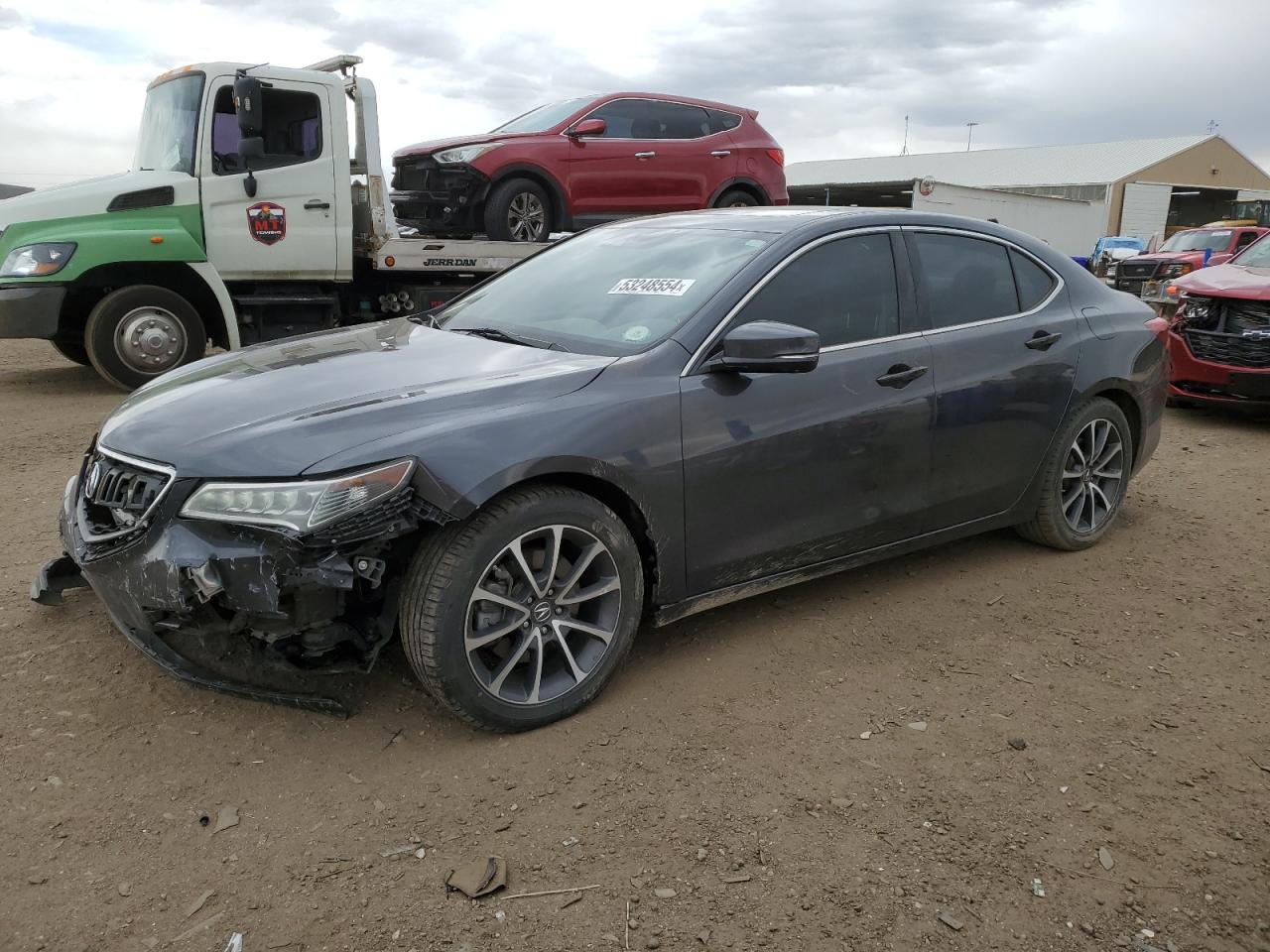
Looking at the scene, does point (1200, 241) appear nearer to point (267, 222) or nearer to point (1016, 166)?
point (267, 222)

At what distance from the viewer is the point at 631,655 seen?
3629mm

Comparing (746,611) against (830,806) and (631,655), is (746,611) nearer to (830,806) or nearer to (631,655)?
(631,655)

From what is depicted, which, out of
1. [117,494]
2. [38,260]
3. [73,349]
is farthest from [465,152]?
[117,494]

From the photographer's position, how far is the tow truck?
25.8ft

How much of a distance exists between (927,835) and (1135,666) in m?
1.47

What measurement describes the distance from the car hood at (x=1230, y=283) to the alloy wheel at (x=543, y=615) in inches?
263

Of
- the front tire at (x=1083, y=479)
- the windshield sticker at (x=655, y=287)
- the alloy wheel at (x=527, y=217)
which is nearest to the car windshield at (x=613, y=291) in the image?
the windshield sticker at (x=655, y=287)

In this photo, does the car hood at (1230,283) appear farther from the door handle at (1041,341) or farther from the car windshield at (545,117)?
the car windshield at (545,117)

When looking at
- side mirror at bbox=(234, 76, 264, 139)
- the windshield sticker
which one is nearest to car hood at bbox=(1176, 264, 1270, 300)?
the windshield sticker

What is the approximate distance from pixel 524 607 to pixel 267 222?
6.78m

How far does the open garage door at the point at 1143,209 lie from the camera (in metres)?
42.4

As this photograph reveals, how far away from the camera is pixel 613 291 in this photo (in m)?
3.76

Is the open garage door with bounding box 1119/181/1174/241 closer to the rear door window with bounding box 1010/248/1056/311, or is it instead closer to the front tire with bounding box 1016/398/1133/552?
the front tire with bounding box 1016/398/1133/552

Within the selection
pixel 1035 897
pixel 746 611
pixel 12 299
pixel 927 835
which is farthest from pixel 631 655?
pixel 12 299
